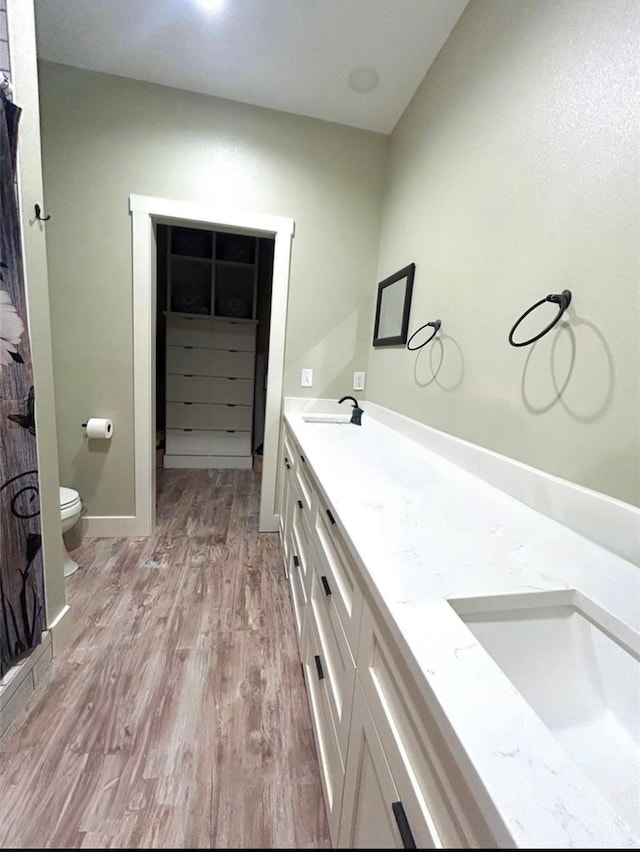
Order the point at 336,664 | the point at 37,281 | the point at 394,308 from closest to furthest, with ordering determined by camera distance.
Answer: the point at 336,664 < the point at 37,281 < the point at 394,308

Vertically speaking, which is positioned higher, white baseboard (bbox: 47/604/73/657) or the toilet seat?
the toilet seat

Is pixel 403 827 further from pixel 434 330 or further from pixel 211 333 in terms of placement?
pixel 211 333

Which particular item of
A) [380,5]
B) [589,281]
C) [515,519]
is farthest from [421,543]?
[380,5]

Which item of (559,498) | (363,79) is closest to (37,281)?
(559,498)

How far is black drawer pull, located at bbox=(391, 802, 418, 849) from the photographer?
1.50ft

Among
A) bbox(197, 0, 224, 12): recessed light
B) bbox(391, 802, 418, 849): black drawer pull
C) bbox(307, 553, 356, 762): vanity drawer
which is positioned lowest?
bbox(307, 553, 356, 762): vanity drawer

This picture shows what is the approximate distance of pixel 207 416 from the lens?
144 inches

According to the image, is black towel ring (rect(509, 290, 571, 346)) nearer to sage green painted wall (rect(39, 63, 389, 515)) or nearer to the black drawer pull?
the black drawer pull

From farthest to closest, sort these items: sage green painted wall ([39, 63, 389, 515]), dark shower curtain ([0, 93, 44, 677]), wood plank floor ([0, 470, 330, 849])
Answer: sage green painted wall ([39, 63, 389, 515]), dark shower curtain ([0, 93, 44, 677]), wood plank floor ([0, 470, 330, 849])

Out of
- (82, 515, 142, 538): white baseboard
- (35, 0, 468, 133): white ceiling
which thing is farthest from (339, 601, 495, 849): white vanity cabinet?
(35, 0, 468, 133): white ceiling

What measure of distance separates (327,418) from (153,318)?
1207 mm

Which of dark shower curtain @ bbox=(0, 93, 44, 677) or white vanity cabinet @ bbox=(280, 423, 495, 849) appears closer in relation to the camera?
white vanity cabinet @ bbox=(280, 423, 495, 849)

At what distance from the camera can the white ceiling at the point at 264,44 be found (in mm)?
1483

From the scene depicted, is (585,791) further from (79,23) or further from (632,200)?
(79,23)
